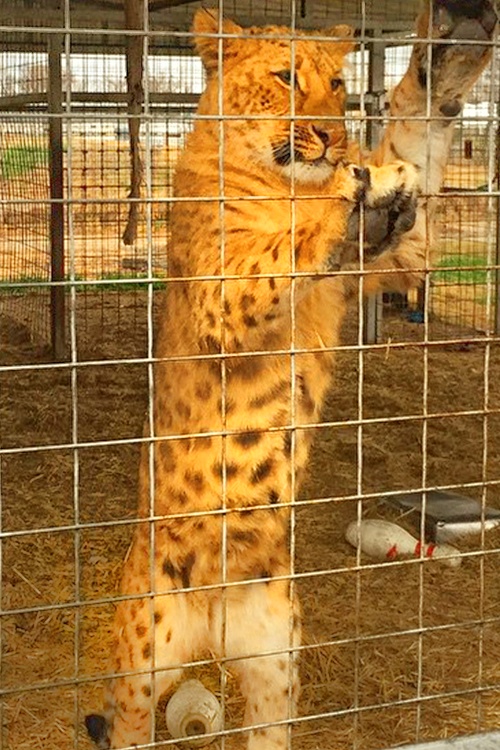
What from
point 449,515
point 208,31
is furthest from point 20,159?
point 208,31

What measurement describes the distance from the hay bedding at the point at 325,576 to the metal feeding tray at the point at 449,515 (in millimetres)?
101

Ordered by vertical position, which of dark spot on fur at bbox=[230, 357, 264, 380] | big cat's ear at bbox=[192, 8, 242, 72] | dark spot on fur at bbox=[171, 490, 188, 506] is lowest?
dark spot on fur at bbox=[171, 490, 188, 506]

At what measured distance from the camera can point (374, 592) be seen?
4.40 m

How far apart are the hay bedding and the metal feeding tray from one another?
0.33 ft

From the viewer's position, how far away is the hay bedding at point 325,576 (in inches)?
135

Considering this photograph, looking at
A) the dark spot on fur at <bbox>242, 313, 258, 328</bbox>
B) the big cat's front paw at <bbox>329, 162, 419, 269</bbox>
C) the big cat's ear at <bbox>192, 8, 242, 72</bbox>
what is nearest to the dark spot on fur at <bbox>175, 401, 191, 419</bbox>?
the dark spot on fur at <bbox>242, 313, 258, 328</bbox>

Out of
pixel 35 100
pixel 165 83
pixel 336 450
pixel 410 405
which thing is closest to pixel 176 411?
pixel 336 450

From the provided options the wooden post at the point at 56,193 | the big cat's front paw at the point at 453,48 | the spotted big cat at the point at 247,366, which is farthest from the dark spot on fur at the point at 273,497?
the wooden post at the point at 56,193

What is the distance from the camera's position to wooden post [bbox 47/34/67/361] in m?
7.64

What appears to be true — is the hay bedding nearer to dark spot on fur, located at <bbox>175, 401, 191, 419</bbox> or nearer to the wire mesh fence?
the wire mesh fence

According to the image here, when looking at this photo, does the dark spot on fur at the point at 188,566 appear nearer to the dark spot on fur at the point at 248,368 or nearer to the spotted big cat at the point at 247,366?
the spotted big cat at the point at 247,366

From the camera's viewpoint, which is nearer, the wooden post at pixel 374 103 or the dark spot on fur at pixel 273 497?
the dark spot on fur at pixel 273 497

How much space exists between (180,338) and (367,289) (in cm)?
64

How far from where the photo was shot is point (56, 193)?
812 centimetres
